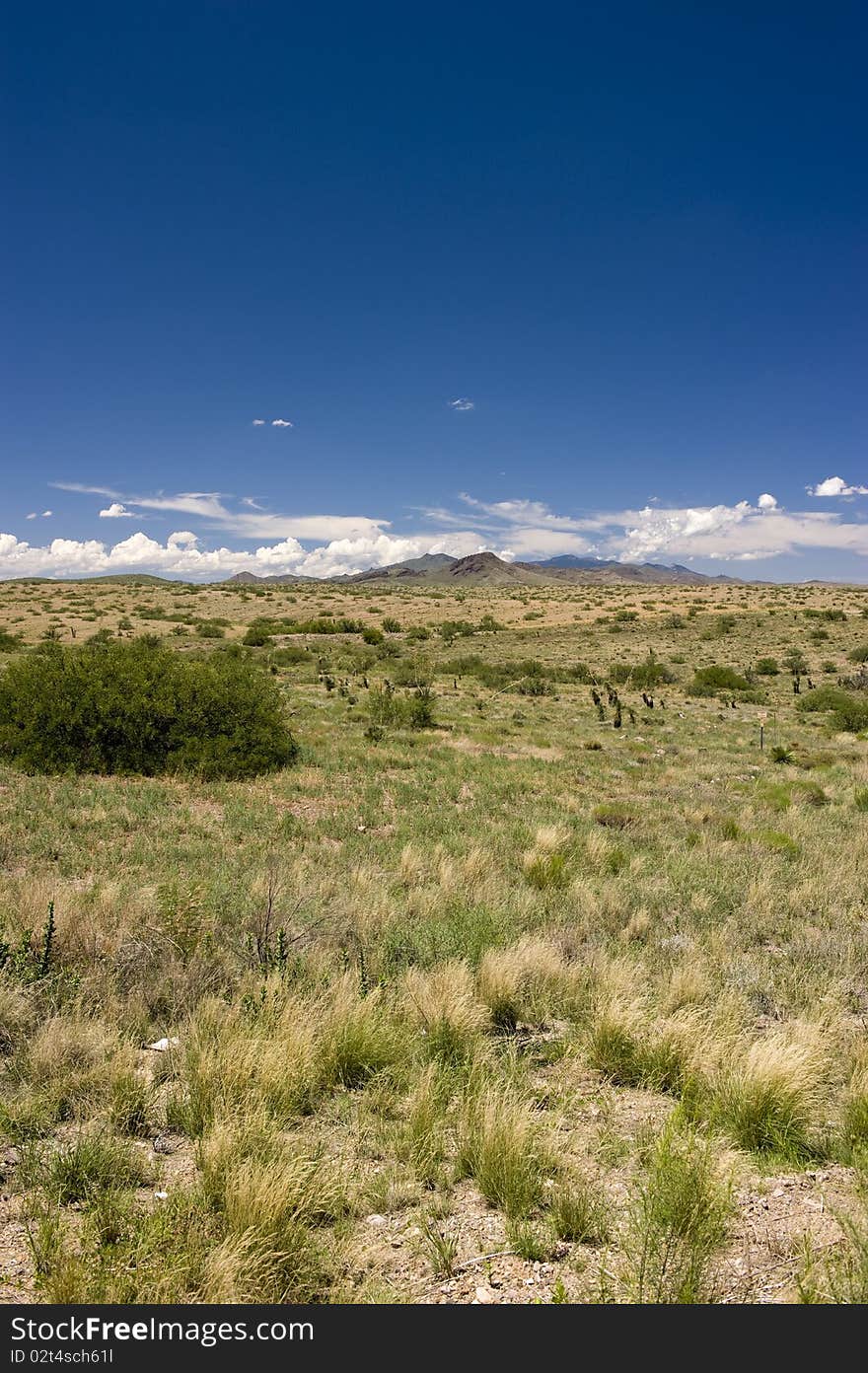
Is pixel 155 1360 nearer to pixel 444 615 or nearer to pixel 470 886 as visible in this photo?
pixel 470 886

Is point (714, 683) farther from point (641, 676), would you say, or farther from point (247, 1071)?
point (247, 1071)

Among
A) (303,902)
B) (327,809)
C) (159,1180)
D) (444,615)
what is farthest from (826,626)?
(159,1180)

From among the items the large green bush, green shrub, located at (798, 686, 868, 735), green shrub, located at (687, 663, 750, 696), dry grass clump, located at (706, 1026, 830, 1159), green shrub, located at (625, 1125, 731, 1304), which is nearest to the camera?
green shrub, located at (625, 1125, 731, 1304)

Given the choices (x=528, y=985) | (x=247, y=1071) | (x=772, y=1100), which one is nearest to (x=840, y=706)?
(x=528, y=985)

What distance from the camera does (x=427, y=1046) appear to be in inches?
174

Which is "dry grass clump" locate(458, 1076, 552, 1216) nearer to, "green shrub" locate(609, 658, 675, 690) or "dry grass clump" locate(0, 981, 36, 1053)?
"dry grass clump" locate(0, 981, 36, 1053)

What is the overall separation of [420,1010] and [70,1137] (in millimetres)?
2286

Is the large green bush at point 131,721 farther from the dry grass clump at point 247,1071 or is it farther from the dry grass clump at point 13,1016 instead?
the dry grass clump at point 247,1071

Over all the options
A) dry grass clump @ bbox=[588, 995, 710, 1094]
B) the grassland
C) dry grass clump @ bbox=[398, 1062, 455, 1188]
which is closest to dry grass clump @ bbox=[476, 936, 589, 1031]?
the grassland

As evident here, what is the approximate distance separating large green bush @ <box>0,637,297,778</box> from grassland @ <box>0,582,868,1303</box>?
864mm

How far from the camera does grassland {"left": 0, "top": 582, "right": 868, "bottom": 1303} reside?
2783 millimetres

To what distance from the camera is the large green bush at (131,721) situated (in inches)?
505

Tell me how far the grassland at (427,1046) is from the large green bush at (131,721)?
86cm

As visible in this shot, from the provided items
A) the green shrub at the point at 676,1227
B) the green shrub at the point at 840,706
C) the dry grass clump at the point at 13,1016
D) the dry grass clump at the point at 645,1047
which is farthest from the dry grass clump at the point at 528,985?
the green shrub at the point at 840,706
